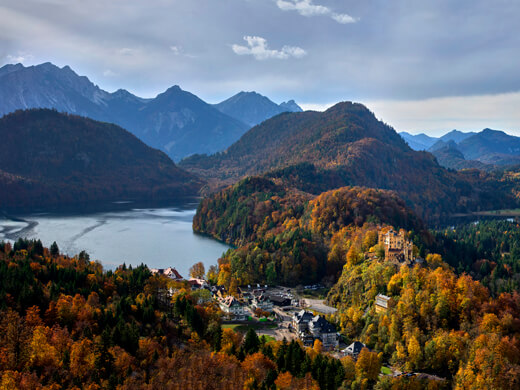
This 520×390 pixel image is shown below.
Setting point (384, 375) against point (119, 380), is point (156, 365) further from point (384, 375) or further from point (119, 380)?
point (384, 375)

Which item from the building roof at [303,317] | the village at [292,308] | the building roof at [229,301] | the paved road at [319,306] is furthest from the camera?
the paved road at [319,306]

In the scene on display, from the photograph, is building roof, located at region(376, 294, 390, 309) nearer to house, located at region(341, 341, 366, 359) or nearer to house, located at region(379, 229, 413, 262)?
house, located at region(341, 341, 366, 359)

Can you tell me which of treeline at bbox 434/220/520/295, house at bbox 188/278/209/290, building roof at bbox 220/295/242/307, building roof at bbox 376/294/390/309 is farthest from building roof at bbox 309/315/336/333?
treeline at bbox 434/220/520/295

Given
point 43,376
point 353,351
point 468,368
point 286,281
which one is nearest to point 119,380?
point 43,376

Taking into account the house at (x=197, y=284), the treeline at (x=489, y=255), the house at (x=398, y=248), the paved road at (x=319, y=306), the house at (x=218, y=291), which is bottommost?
the paved road at (x=319, y=306)

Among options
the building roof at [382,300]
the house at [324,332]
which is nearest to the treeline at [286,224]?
the house at [324,332]

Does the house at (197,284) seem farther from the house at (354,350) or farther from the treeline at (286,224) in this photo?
the house at (354,350)
